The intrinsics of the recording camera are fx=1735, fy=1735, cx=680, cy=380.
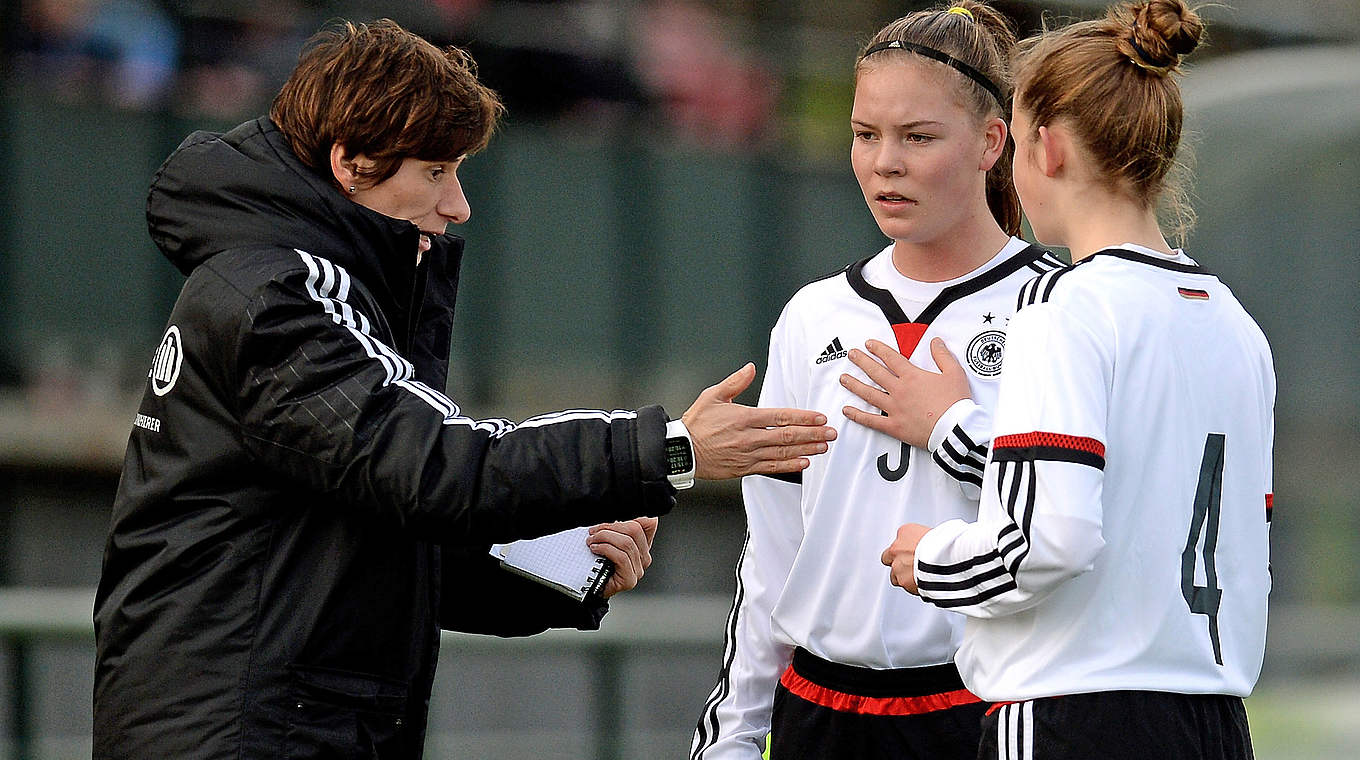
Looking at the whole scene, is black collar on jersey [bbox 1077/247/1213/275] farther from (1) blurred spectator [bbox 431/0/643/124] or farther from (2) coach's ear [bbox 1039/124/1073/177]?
(1) blurred spectator [bbox 431/0/643/124]

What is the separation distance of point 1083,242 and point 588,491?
88cm

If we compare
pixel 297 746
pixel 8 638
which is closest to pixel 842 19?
pixel 8 638

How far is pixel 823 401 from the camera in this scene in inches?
129

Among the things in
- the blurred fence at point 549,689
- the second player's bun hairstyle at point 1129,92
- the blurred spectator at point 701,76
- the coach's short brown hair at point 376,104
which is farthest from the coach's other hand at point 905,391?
the blurred spectator at point 701,76

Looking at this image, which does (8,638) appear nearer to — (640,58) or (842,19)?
(640,58)

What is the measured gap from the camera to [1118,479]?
2586mm

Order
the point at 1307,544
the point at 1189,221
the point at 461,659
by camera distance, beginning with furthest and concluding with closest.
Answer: the point at 1307,544 < the point at 461,659 < the point at 1189,221

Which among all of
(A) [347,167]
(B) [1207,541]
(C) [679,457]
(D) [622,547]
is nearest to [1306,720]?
(D) [622,547]

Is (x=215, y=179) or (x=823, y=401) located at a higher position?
(x=215, y=179)

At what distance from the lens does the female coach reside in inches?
108

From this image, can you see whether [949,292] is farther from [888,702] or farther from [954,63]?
[888,702]

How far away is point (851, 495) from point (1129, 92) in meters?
0.92

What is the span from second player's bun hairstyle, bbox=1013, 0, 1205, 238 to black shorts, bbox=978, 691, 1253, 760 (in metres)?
0.78

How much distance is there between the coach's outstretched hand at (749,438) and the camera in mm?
2834
